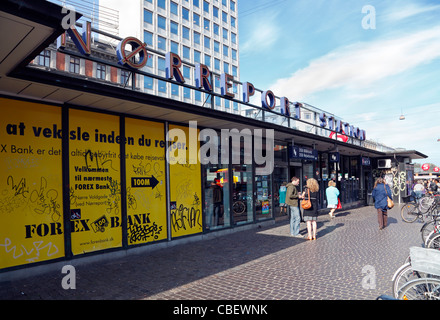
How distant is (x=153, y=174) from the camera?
8273 mm

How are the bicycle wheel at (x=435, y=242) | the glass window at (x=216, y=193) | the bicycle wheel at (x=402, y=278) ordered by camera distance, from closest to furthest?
the bicycle wheel at (x=402, y=278)
the bicycle wheel at (x=435, y=242)
the glass window at (x=216, y=193)

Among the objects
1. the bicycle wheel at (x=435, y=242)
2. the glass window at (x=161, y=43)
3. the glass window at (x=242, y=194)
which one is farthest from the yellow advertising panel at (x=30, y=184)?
the glass window at (x=161, y=43)

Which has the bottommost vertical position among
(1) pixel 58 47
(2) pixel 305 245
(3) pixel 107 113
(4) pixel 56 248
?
(2) pixel 305 245

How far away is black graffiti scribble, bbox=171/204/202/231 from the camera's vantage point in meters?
8.67

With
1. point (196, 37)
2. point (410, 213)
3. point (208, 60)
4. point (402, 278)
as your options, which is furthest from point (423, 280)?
→ point (208, 60)

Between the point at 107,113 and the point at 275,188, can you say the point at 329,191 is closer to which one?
the point at 275,188

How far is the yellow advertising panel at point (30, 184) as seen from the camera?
5770 millimetres

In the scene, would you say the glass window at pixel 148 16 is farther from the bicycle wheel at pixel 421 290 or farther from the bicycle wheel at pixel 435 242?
the bicycle wheel at pixel 421 290

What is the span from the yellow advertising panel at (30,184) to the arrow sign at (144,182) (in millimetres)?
1721

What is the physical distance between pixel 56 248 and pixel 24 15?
4499 millimetres

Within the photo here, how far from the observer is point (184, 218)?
8.95 m

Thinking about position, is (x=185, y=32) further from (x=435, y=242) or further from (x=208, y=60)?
(x=435, y=242)

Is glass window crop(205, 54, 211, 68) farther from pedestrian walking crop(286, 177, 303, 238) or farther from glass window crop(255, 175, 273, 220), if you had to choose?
pedestrian walking crop(286, 177, 303, 238)
